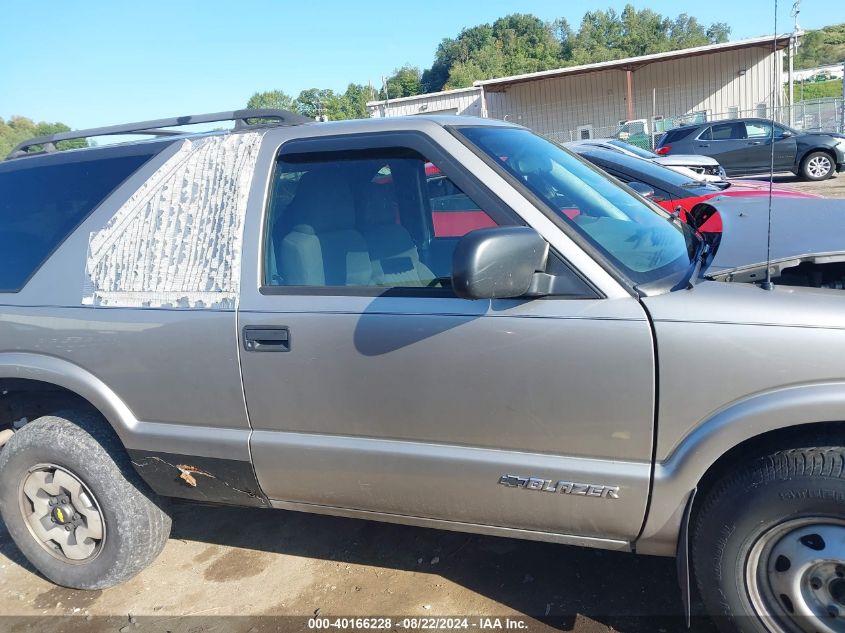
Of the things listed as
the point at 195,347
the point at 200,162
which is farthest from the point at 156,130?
the point at 195,347

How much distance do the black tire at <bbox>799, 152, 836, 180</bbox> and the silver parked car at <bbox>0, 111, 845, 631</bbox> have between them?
53.4ft

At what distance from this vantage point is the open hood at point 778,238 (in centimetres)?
214

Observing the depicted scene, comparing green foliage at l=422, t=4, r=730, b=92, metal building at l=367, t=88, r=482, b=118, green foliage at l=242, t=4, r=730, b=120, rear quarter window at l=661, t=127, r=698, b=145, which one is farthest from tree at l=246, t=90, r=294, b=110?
rear quarter window at l=661, t=127, r=698, b=145

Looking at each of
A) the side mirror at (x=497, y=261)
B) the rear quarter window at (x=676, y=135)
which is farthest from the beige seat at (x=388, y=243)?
the rear quarter window at (x=676, y=135)

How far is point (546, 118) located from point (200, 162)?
3621 centimetres

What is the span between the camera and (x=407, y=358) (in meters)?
2.29

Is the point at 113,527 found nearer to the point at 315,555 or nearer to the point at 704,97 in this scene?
the point at 315,555

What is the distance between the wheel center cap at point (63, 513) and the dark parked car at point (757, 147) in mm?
16192

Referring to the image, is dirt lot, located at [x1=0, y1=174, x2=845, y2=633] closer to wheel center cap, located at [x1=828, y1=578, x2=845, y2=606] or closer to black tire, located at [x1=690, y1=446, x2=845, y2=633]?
black tire, located at [x1=690, y1=446, x2=845, y2=633]

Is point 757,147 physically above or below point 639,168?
below

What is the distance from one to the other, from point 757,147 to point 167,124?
56.7ft

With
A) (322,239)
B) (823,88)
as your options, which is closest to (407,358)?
(322,239)

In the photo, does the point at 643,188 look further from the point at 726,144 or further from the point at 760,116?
the point at 760,116

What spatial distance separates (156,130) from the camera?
3.39 meters
